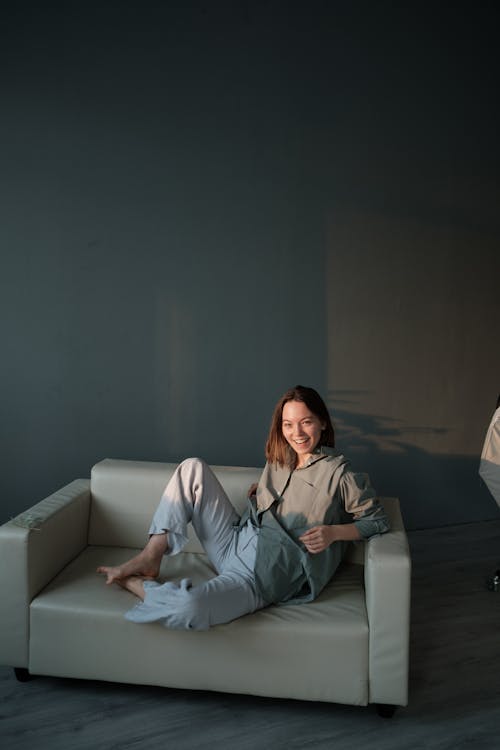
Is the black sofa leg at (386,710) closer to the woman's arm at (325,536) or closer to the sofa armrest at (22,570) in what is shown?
the woman's arm at (325,536)

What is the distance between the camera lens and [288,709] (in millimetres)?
2246

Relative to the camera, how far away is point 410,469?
13.3ft

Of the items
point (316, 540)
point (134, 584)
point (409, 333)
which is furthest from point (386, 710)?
point (409, 333)

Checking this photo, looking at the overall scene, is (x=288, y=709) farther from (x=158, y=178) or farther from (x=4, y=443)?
(x=158, y=178)

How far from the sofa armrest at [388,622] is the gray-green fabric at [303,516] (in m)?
0.21

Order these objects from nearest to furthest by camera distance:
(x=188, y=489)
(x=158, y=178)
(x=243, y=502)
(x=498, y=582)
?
(x=188, y=489), (x=243, y=502), (x=498, y=582), (x=158, y=178)

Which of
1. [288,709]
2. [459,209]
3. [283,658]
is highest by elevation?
[459,209]

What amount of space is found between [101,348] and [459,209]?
2.23 meters

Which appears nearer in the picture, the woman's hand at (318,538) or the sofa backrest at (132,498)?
the woman's hand at (318,538)

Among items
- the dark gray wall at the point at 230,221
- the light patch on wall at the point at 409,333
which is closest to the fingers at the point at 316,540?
the dark gray wall at the point at 230,221

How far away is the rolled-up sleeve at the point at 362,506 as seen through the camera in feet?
7.55

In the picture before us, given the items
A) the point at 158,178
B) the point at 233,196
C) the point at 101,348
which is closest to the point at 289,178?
the point at 233,196

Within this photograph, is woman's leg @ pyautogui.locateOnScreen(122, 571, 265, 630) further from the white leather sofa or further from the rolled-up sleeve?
the rolled-up sleeve

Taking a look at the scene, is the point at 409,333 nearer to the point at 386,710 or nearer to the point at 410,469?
the point at 410,469
